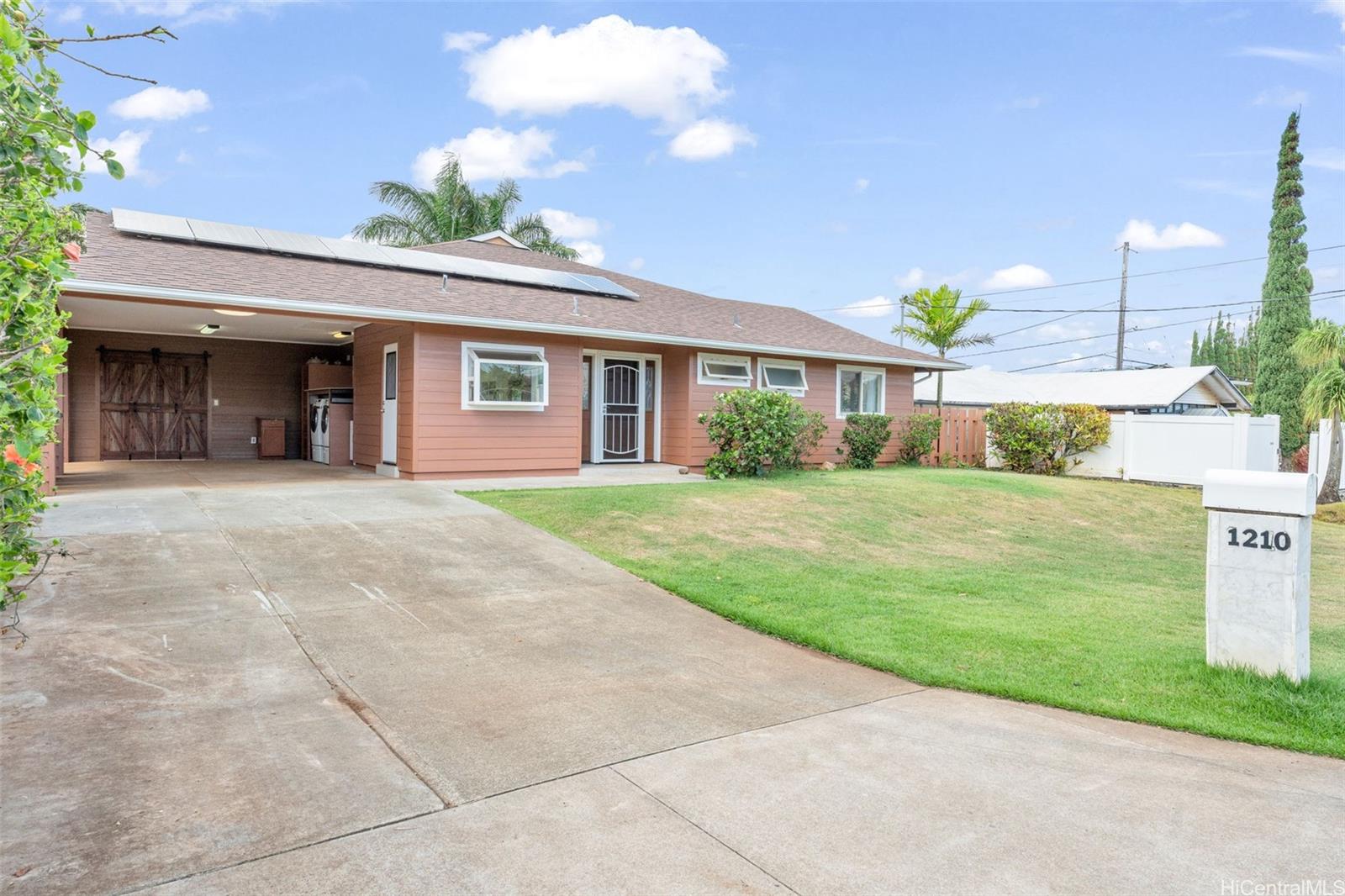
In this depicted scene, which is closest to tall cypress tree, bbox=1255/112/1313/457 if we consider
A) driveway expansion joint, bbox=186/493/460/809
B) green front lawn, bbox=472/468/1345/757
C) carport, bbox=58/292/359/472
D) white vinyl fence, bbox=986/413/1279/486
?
white vinyl fence, bbox=986/413/1279/486

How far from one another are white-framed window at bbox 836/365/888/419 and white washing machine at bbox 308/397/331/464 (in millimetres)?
10280

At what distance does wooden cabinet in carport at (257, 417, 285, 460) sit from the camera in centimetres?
1596

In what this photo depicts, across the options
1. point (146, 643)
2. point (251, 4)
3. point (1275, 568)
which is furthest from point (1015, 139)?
point (146, 643)

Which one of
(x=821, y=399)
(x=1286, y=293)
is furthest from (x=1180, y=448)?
(x=1286, y=293)

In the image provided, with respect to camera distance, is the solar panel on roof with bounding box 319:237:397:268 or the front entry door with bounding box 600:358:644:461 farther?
the front entry door with bounding box 600:358:644:461

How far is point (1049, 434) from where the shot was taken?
17.8m

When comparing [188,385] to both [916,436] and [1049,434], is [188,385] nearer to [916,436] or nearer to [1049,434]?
[916,436]

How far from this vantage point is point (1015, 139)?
21.2 meters

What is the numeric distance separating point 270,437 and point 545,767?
15013 mm

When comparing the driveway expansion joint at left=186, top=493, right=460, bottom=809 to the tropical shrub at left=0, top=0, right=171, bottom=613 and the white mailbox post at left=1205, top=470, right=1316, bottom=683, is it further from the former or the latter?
the white mailbox post at left=1205, top=470, right=1316, bottom=683

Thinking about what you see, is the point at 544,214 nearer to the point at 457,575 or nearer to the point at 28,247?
the point at 457,575

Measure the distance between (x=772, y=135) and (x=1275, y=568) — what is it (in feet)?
71.5

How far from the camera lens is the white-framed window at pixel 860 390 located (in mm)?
16953

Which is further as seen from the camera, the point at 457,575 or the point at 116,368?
the point at 116,368
